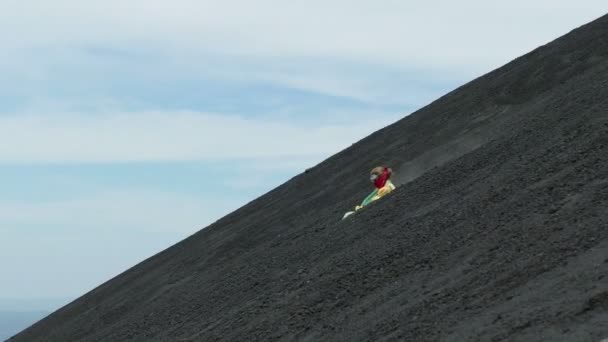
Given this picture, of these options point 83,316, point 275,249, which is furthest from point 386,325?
point 83,316

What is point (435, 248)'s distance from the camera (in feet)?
38.4

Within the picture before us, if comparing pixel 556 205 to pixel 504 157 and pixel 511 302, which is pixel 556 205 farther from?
pixel 504 157

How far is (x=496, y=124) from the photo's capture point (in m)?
19.7

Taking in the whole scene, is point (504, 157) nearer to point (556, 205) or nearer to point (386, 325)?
point (556, 205)

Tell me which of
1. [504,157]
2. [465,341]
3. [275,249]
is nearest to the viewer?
[465,341]

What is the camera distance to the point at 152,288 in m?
19.6

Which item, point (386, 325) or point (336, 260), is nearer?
A: point (386, 325)

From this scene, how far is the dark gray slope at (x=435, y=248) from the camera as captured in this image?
891cm

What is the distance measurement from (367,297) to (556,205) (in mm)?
2230

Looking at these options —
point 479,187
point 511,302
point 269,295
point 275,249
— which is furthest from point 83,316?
point 511,302

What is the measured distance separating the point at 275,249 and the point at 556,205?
22.3 ft

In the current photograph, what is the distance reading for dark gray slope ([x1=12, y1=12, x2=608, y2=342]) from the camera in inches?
351

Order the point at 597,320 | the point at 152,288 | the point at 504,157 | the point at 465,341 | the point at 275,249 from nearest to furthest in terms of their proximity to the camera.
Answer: the point at 597,320
the point at 465,341
the point at 504,157
the point at 275,249
the point at 152,288

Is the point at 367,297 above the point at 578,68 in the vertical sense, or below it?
below
